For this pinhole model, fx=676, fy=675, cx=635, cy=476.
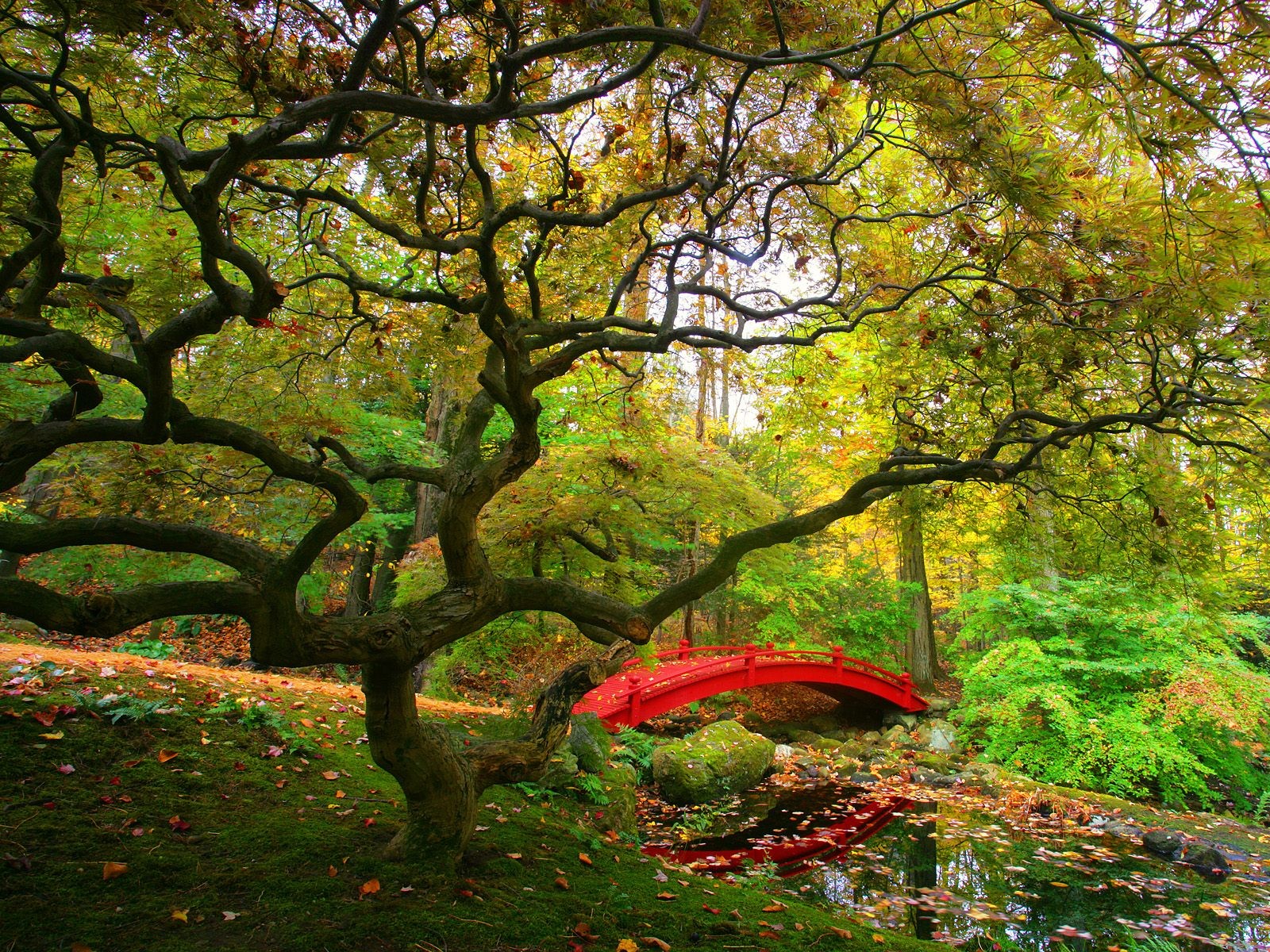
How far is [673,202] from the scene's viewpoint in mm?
4973

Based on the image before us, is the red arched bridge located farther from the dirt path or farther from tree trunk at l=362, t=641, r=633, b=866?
tree trunk at l=362, t=641, r=633, b=866

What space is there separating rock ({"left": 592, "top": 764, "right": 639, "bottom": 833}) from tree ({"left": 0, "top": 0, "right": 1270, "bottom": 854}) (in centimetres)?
→ 168

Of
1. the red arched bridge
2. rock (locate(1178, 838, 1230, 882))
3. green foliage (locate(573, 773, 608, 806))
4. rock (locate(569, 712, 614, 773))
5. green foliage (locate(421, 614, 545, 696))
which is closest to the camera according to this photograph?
green foliage (locate(573, 773, 608, 806))

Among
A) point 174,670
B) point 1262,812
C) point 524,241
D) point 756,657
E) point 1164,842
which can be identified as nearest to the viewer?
point 524,241

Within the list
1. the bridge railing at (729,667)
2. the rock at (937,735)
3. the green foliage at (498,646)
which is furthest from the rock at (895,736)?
the green foliage at (498,646)

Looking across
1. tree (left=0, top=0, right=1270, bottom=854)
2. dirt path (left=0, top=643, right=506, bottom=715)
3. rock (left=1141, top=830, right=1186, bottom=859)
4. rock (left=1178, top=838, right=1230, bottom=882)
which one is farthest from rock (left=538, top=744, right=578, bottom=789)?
rock (left=1141, top=830, right=1186, bottom=859)

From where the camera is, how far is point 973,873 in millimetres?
6449

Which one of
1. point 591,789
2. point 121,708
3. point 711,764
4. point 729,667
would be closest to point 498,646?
point 591,789

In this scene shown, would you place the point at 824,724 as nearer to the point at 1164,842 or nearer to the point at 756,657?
the point at 756,657

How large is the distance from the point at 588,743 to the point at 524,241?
13.9ft

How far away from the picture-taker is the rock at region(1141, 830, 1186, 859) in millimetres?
6949

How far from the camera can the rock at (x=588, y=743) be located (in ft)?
19.2

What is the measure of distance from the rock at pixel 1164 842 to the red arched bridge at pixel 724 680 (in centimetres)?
516

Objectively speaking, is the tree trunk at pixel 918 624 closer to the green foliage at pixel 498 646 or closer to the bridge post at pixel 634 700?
the bridge post at pixel 634 700
